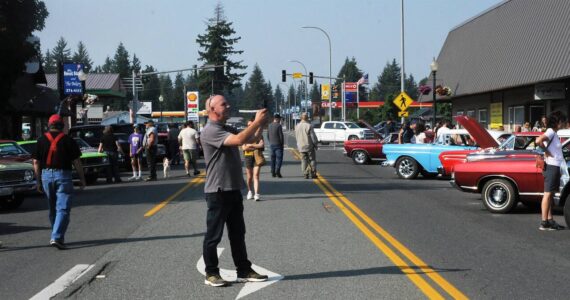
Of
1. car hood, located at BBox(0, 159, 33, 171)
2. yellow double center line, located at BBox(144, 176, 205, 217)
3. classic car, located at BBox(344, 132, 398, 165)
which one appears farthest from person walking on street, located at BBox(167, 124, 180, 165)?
car hood, located at BBox(0, 159, 33, 171)

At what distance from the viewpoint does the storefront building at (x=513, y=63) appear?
25703mm

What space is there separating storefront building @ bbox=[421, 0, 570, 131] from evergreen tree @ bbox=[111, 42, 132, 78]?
443ft

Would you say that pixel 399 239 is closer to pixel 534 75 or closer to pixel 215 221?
pixel 215 221

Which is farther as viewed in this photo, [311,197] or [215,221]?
[311,197]

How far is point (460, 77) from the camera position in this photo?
36281mm

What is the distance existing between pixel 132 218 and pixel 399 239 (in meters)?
5.11

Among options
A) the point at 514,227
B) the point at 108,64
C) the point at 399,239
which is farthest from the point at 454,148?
the point at 108,64

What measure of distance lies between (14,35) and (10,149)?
965 centimetres

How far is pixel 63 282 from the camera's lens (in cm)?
685

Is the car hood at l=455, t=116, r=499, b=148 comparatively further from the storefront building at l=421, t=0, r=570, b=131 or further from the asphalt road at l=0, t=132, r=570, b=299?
the storefront building at l=421, t=0, r=570, b=131

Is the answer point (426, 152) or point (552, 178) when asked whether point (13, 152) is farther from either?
point (552, 178)

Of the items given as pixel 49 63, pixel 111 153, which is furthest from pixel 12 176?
pixel 49 63

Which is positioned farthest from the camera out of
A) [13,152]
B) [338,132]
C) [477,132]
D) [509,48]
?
[338,132]

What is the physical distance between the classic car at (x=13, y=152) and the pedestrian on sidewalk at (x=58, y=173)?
7410 mm
